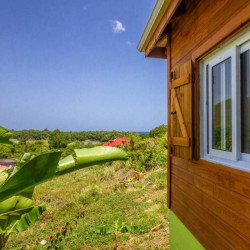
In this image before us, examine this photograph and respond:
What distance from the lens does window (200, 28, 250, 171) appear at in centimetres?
164

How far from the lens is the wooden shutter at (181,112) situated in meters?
2.42

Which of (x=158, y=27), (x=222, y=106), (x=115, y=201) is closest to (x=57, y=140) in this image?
(x=115, y=201)

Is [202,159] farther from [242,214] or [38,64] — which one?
[38,64]

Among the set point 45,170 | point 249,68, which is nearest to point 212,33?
point 249,68

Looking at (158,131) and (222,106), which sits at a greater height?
(222,106)

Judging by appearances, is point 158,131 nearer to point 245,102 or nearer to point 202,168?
point 202,168

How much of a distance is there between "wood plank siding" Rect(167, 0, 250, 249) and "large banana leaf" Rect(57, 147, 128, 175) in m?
1.20

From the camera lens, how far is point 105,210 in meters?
5.39

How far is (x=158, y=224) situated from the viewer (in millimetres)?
4449

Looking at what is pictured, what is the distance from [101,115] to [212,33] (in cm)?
3680

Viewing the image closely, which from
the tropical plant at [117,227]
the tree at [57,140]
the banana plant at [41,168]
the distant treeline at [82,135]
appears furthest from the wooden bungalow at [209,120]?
the tree at [57,140]

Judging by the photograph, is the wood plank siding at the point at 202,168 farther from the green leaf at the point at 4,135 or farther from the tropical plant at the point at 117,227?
the green leaf at the point at 4,135

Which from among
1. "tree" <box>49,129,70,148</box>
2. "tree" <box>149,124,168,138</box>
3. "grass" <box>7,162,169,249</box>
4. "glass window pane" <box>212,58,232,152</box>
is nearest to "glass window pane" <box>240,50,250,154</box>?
"glass window pane" <box>212,58,232,152</box>

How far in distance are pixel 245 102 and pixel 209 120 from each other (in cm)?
57
